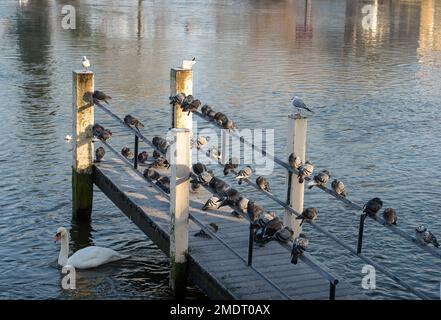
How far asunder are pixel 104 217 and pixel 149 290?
4.76m

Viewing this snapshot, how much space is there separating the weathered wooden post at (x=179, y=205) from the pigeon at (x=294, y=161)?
1.78 m

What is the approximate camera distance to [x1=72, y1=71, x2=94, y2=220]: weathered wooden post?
20.5 m

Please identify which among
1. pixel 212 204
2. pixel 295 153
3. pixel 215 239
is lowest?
pixel 215 239

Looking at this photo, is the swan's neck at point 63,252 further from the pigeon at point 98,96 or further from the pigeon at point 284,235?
the pigeon at point 284,235

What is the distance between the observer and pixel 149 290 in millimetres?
17844

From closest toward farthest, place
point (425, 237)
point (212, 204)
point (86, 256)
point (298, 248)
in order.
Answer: point (298, 248)
point (425, 237)
point (212, 204)
point (86, 256)

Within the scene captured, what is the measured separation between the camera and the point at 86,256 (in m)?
18.7

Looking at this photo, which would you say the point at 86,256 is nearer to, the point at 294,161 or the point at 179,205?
the point at 179,205

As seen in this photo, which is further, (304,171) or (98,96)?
(98,96)

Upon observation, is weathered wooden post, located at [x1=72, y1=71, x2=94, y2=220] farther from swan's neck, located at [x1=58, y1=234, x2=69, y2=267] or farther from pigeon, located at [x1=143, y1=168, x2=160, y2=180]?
swan's neck, located at [x1=58, y1=234, x2=69, y2=267]

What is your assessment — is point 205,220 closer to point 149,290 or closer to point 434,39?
point 149,290

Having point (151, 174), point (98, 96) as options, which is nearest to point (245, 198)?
point (151, 174)

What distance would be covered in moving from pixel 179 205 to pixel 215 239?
93 centimetres
